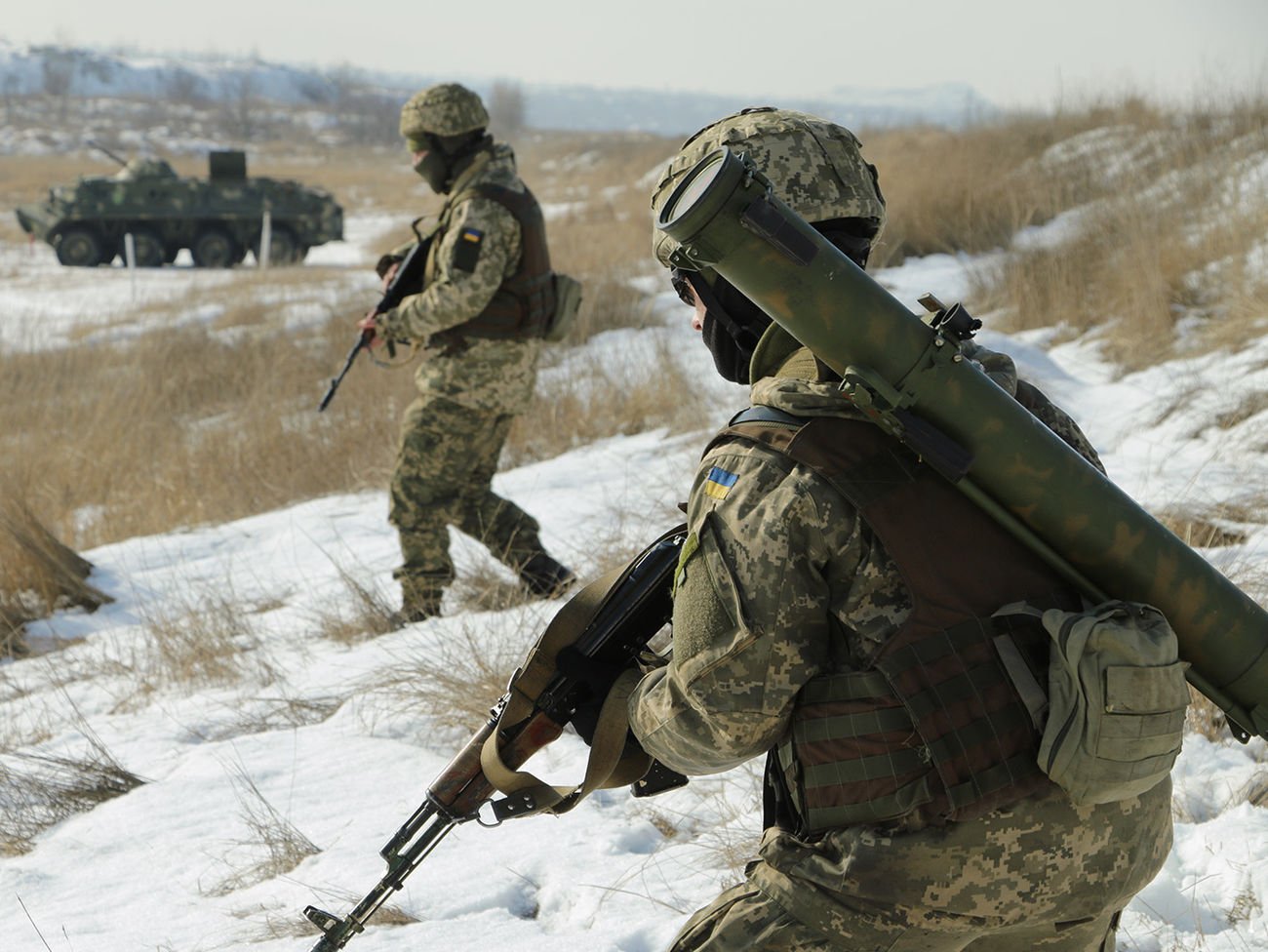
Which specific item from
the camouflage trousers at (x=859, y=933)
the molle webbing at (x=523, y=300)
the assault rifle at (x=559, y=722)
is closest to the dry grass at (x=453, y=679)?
the molle webbing at (x=523, y=300)

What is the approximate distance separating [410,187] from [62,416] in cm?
3018

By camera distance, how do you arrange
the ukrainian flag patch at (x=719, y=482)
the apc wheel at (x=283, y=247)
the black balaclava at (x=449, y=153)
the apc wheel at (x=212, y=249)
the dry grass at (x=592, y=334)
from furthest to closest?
the apc wheel at (x=283, y=247) → the apc wheel at (x=212, y=249) → the dry grass at (x=592, y=334) → the black balaclava at (x=449, y=153) → the ukrainian flag patch at (x=719, y=482)

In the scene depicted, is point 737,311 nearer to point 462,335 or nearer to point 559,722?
point 559,722

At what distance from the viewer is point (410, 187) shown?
36906 mm

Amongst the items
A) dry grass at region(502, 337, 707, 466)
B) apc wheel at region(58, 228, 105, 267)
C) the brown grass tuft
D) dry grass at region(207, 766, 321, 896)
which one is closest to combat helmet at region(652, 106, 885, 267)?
dry grass at region(207, 766, 321, 896)

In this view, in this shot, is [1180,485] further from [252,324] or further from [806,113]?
[252,324]

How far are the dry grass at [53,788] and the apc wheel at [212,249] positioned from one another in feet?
58.7

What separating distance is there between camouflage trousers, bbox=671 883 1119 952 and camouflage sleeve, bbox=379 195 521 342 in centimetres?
311

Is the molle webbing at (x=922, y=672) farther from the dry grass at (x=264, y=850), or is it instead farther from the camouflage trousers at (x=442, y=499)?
the camouflage trousers at (x=442, y=499)

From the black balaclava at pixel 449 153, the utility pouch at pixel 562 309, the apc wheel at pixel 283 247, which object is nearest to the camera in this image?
the black balaclava at pixel 449 153

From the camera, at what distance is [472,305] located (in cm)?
431

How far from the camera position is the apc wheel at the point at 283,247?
66.0 ft

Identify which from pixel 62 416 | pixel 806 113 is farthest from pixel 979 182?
pixel 806 113

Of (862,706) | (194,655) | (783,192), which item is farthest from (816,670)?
(194,655)
